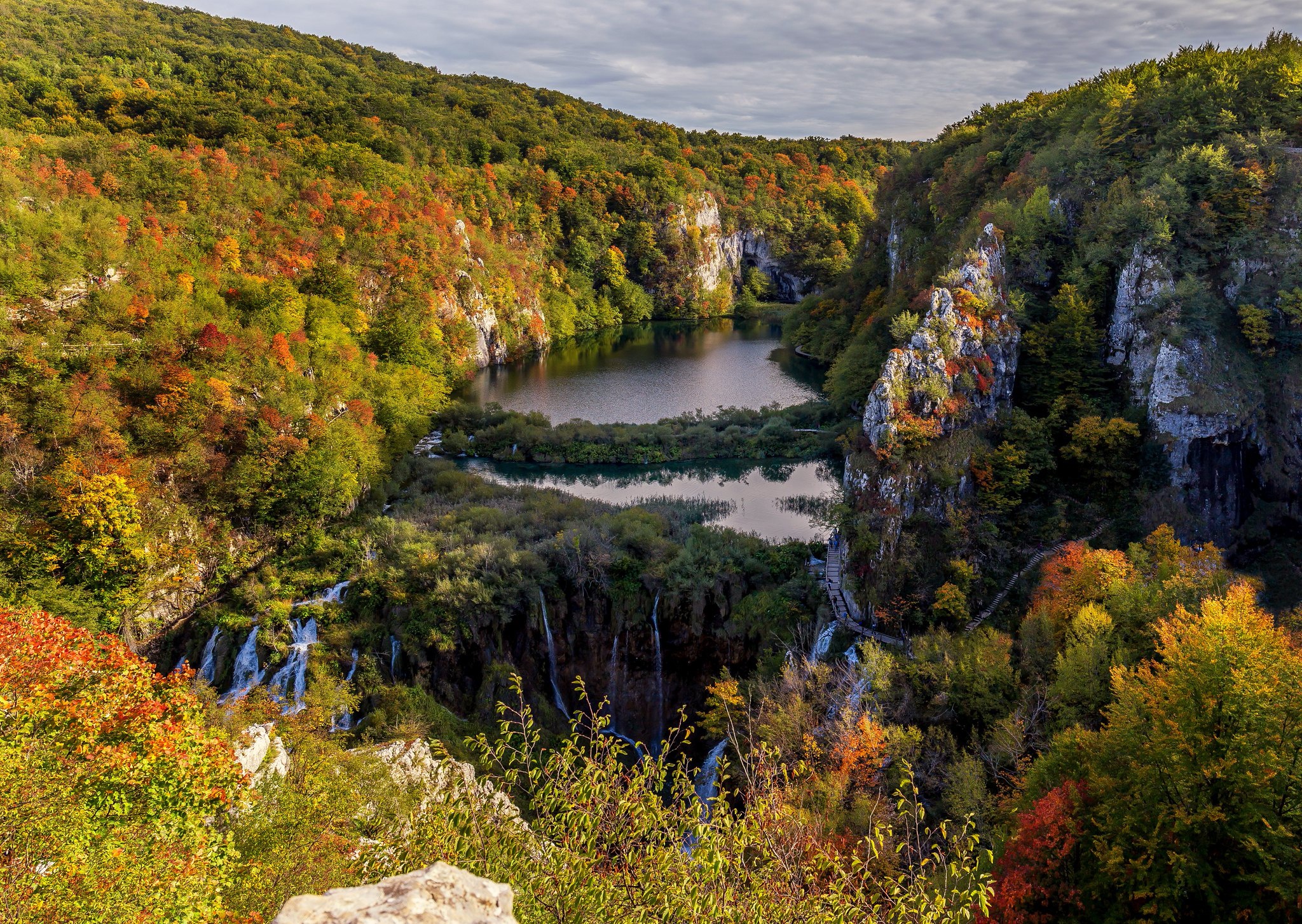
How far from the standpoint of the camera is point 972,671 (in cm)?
1969

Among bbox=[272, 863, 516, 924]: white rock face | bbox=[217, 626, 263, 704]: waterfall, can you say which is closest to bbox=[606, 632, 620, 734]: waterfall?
bbox=[217, 626, 263, 704]: waterfall

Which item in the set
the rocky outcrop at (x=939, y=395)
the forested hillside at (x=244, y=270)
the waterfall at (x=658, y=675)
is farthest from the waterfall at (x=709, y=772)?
the forested hillside at (x=244, y=270)

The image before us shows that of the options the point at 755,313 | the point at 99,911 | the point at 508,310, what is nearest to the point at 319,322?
the point at 508,310

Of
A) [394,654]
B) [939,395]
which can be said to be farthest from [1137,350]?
[394,654]

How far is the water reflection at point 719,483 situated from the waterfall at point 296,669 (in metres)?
14.9

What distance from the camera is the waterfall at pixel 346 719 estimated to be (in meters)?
21.3

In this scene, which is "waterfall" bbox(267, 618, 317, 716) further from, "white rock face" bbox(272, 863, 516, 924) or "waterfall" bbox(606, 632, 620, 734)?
"white rock face" bbox(272, 863, 516, 924)

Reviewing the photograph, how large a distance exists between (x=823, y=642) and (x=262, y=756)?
17.4 m

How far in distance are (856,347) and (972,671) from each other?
32044mm

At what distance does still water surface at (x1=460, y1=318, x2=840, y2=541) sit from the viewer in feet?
123

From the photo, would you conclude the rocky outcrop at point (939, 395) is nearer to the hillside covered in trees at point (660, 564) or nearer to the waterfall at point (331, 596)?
the hillside covered in trees at point (660, 564)

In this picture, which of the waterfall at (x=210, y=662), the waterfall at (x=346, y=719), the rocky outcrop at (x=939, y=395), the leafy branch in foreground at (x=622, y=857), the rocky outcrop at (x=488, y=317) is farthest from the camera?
the rocky outcrop at (x=488, y=317)

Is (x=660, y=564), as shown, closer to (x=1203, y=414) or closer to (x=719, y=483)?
(x=719, y=483)

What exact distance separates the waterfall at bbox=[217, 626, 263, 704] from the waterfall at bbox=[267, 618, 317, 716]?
2.29ft
